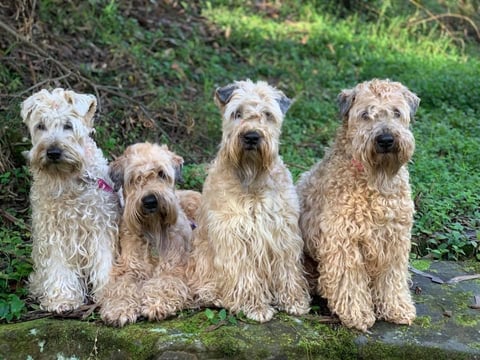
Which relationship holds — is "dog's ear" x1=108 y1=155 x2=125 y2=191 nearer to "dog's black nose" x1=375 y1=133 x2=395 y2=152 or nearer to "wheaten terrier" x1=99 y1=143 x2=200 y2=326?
"wheaten terrier" x1=99 y1=143 x2=200 y2=326

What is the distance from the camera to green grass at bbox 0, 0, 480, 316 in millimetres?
7727

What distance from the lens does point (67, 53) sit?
1014 cm

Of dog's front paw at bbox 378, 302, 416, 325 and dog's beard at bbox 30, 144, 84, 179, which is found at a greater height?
dog's beard at bbox 30, 144, 84, 179

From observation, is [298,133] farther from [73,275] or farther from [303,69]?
[73,275]

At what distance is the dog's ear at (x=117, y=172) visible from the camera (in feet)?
17.8

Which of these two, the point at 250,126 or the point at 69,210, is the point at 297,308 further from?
the point at 69,210

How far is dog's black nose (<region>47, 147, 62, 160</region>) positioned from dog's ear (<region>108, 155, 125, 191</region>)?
1.93ft

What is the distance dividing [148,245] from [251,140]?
1496 mm

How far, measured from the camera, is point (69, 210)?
5332mm

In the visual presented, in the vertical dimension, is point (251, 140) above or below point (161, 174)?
above

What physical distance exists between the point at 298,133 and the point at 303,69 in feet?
9.72

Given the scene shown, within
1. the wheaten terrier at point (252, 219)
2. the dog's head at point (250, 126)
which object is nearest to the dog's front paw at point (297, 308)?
the wheaten terrier at point (252, 219)

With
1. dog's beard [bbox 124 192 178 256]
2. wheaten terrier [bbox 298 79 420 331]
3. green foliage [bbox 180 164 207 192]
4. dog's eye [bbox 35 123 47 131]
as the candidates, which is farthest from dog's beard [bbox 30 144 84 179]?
green foliage [bbox 180 164 207 192]

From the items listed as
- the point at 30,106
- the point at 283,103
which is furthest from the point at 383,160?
the point at 30,106
